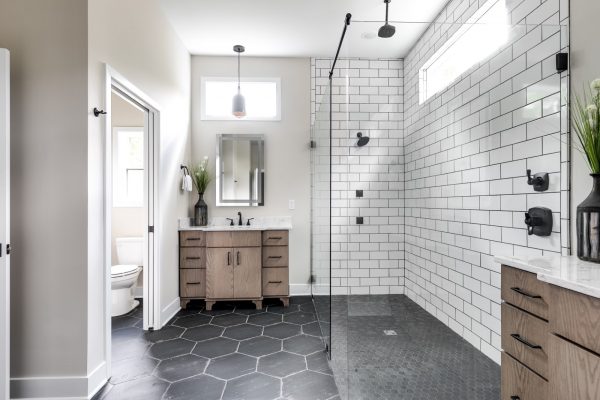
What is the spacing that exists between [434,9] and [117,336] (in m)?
3.98

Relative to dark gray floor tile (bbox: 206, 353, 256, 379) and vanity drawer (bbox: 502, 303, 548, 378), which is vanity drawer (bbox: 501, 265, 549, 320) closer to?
vanity drawer (bbox: 502, 303, 548, 378)

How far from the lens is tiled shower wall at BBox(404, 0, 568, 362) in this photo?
1563mm

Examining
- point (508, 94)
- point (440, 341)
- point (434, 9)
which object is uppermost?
point (434, 9)

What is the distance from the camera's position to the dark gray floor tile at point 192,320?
2.86 metres

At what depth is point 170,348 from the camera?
Answer: 2396 millimetres

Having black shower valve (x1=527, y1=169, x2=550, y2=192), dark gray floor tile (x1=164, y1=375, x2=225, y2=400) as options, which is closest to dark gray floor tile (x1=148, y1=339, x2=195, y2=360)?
dark gray floor tile (x1=164, y1=375, x2=225, y2=400)

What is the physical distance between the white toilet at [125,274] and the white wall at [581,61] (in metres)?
3.40

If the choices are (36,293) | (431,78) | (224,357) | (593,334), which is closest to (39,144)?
(36,293)

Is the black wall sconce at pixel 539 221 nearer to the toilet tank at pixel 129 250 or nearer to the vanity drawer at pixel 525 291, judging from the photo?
the vanity drawer at pixel 525 291

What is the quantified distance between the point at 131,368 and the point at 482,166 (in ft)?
8.66

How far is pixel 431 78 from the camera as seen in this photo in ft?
6.82

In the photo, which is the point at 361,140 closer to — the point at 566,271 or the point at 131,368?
the point at 566,271

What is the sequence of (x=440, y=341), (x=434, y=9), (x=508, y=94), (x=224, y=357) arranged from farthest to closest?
(x=434, y=9)
(x=224, y=357)
(x=440, y=341)
(x=508, y=94)

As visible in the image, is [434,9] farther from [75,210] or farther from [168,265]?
[168,265]
